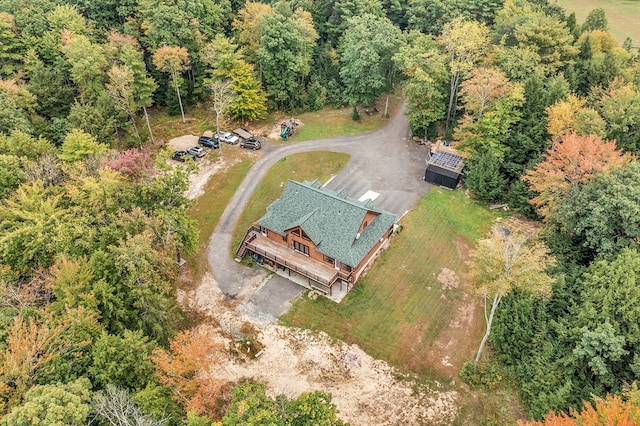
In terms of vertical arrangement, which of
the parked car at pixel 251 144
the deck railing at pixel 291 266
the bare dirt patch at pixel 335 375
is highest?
the parked car at pixel 251 144

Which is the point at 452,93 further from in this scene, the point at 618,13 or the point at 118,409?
the point at 618,13

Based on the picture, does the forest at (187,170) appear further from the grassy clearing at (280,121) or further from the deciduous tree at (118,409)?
the grassy clearing at (280,121)

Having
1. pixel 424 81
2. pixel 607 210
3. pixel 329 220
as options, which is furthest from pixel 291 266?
pixel 424 81

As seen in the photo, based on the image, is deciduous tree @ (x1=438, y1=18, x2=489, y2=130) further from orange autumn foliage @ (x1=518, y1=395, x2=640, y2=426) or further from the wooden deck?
orange autumn foliage @ (x1=518, y1=395, x2=640, y2=426)

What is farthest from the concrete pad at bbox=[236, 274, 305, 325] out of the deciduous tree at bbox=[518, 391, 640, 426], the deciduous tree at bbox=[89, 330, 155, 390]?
the deciduous tree at bbox=[518, 391, 640, 426]

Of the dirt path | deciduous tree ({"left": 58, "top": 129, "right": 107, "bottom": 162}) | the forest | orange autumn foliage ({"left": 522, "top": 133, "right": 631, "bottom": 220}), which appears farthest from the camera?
deciduous tree ({"left": 58, "top": 129, "right": 107, "bottom": 162})

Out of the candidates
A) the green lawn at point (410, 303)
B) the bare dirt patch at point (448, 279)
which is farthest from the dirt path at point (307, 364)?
the green lawn at point (410, 303)
